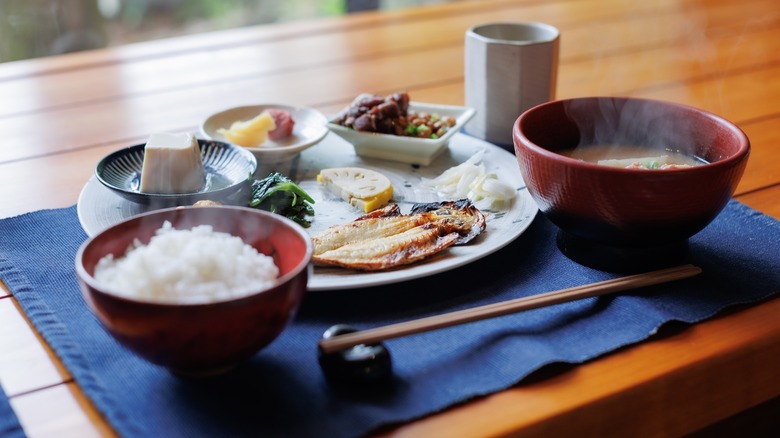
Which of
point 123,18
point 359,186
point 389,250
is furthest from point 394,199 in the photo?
point 123,18

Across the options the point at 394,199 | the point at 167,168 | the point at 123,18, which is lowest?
the point at 123,18

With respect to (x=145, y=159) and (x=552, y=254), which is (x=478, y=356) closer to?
(x=552, y=254)

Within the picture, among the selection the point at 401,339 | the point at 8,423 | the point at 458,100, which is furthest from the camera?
the point at 458,100

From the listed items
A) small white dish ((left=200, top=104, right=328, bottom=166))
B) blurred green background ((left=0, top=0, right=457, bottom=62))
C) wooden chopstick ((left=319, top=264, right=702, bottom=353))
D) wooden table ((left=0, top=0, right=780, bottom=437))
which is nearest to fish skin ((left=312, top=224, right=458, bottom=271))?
wooden chopstick ((left=319, top=264, right=702, bottom=353))

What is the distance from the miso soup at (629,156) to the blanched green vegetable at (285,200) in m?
0.53

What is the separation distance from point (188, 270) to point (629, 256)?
751 mm

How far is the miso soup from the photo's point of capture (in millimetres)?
1430

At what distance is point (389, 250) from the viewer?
131 centimetres

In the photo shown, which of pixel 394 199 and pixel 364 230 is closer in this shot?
pixel 364 230

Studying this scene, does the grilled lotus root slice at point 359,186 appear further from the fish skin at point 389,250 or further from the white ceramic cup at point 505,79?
the white ceramic cup at point 505,79

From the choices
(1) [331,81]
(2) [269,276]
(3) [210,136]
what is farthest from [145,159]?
(1) [331,81]

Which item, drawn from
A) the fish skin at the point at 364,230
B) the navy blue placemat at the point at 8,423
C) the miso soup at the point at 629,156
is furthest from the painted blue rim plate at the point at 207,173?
the miso soup at the point at 629,156

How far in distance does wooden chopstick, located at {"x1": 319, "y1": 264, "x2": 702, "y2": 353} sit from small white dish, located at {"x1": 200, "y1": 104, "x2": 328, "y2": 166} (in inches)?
28.6

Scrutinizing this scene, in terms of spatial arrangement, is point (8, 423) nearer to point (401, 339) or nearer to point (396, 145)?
point (401, 339)
